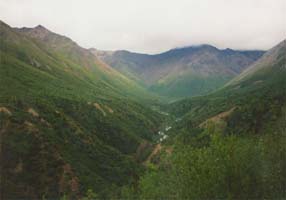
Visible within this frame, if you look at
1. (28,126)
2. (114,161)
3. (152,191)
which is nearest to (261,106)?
(114,161)

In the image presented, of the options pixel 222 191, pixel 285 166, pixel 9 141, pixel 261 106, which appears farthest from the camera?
pixel 261 106

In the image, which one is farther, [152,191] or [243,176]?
[152,191]

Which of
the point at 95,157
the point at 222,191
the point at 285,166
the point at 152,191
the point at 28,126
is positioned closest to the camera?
the point at 222,191

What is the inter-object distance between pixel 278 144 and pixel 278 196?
20.0 ft

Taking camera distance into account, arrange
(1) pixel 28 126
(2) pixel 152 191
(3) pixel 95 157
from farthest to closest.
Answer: (3) pixel 95 157, (1) pixel 28 126, (2) pixel 152 191

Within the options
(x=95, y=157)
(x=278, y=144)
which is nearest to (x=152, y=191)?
(x=278, y=144)

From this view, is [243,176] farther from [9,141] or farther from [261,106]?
[261,106]

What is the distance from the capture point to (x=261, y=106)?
173m

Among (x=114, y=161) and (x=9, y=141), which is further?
(x=114, y=161)

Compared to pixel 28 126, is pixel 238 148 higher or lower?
higher

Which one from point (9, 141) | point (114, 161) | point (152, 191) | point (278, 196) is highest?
point (278, 196)

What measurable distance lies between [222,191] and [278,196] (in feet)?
15.7

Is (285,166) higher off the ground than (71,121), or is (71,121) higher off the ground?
(285,166)

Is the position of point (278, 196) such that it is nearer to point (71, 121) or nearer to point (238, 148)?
point (238, 148)
